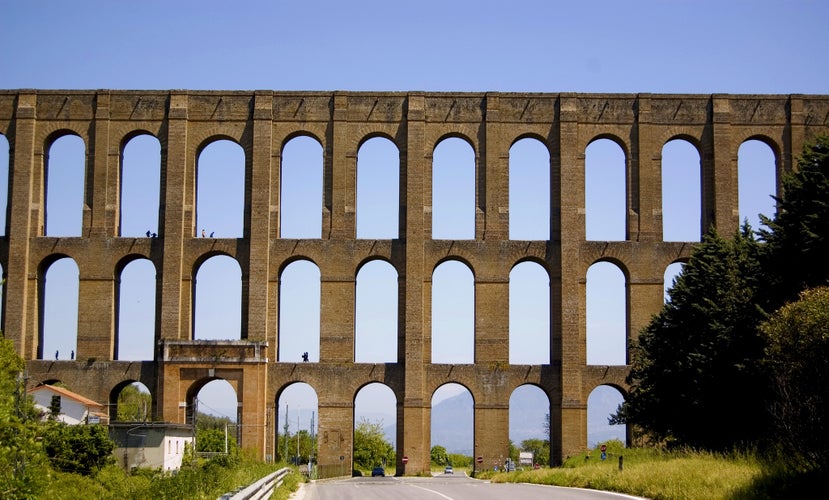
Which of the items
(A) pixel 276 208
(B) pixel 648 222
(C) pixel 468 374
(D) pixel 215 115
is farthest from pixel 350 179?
(B) pixel 648 222

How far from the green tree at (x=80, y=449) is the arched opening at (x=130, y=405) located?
21.2 ft

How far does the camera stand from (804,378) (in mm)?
20500

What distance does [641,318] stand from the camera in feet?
154

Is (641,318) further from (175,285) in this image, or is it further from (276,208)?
(175,285)

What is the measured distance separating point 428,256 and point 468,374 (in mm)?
4962

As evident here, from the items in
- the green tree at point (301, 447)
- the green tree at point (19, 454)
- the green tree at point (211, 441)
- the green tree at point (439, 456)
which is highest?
the green tree at point (19, 454)

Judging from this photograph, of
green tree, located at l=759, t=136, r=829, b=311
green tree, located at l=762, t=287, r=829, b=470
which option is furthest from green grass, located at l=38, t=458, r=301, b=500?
green tree, located at l=759, t=136, r=829, b=311

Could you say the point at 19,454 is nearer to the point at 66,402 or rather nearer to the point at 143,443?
the point at 143,443

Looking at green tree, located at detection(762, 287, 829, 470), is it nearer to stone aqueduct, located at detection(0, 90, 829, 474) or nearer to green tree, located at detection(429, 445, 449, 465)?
stone aqueduct, located at detection(0, 90, 829, 474)

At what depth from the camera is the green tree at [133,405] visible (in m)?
66.2

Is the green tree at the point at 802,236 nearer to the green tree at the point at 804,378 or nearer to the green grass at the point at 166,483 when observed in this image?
the green tree at the point at 804,378

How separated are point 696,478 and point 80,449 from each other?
867 inches

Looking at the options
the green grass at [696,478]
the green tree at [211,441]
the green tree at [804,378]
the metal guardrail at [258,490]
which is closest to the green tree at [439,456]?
the green tree at [211,441]

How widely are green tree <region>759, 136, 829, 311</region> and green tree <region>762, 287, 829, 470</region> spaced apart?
3620 millimetres
